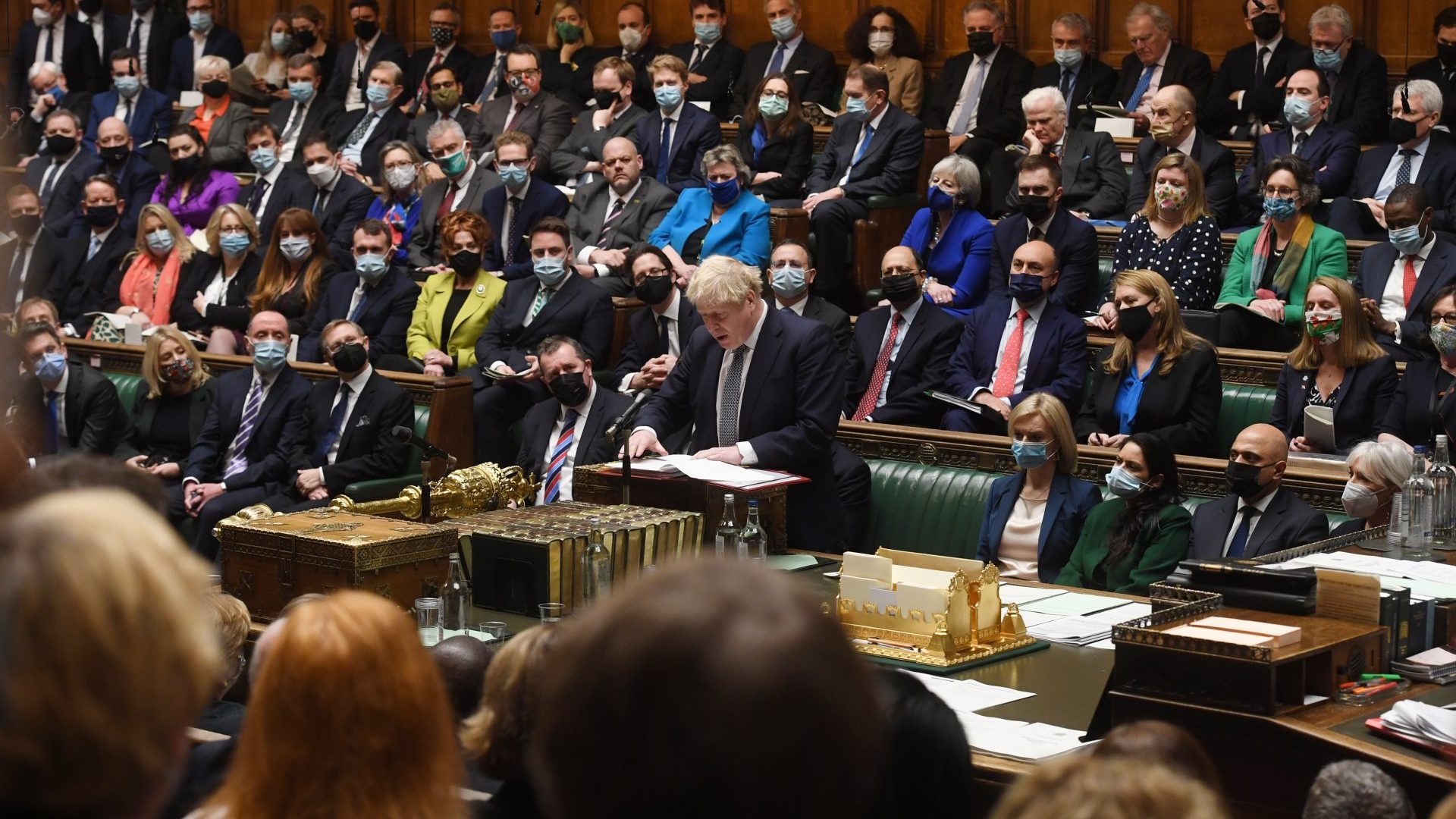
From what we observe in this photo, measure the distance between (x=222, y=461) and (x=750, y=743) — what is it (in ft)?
22.7

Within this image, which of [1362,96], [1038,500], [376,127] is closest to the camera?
[1038,500]

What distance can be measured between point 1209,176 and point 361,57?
19.8 ft

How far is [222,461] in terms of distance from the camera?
7.58 metres

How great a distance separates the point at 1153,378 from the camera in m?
6.33

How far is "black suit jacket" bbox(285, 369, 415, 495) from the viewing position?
701cm

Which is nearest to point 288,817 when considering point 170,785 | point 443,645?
point 170,785

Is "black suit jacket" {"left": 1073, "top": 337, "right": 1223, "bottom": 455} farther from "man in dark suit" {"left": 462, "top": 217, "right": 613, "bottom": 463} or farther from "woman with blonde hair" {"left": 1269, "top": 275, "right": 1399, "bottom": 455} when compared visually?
"man in dark suit" {"left": 462, "top": 217, "right": 613, "bottom": 463}

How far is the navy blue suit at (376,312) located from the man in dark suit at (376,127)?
2228 millimetres

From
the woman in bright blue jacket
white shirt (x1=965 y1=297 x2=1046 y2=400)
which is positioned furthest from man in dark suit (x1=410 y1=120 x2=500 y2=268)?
white shirt (x1=965 y1=297 x2=1046 y2=400)

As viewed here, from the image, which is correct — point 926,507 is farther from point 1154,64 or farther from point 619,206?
point 1154,64

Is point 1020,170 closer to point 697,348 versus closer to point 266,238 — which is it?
point 697,348

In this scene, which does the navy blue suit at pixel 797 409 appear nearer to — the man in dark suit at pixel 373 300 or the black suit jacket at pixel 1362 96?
the man in dark suit at pixel 373 300

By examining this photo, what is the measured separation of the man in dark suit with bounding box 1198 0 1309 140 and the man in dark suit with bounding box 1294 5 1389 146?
0.17 m

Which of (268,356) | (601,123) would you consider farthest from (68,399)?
(601,123)
